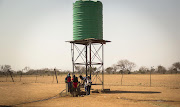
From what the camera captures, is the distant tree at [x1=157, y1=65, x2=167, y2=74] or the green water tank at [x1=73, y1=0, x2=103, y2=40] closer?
the green water tank at [x1=73, y1=0, x2=103, y2=40]

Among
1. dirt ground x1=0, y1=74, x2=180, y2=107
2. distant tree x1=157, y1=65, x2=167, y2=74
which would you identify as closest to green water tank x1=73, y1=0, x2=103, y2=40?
dirt ground x1=0, y1=74, x2=180, y2=107

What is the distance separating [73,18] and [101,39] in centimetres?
371

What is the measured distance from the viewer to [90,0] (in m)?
22.3

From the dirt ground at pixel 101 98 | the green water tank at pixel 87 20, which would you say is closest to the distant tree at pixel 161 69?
the dirt ground at pixel 101 98

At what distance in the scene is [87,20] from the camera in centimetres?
2191

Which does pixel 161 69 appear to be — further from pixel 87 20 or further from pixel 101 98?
pixel 101 98

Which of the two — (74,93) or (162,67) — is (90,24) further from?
(162,67)

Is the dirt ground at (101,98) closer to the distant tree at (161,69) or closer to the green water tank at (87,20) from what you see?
the green water tank at (87,20)

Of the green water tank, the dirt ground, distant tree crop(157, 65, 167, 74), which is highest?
the green water tank

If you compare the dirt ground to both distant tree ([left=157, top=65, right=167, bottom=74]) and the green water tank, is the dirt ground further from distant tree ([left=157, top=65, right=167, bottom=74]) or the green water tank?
distant tree ([left=157, top=65, right=167, bottom=74])

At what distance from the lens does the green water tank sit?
2175 centimetres

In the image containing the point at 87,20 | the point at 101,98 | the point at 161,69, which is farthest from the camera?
the point at 161,69

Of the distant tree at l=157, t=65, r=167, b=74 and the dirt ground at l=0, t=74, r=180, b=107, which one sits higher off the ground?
the distant tree at l=157, t=65, r=167, b=74

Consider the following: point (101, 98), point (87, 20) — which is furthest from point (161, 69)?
point (101, 98)
